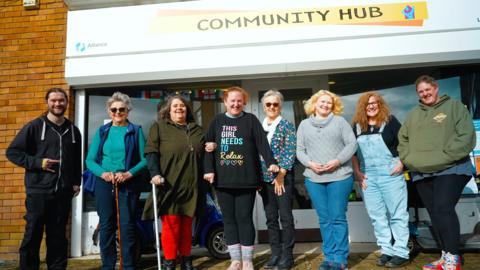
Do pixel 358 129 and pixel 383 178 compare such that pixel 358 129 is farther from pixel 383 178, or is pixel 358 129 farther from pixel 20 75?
pixel 20 75

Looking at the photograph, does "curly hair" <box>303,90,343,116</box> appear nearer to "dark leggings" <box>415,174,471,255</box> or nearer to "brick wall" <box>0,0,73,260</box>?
"dark leggings" <box>415,174,471,255</box>

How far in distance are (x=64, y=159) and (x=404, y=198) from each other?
3.59 metres

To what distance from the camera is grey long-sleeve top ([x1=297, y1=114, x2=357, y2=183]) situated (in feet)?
11.5

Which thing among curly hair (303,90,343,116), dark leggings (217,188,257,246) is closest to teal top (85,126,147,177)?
dark leggings (217,188,257,246)

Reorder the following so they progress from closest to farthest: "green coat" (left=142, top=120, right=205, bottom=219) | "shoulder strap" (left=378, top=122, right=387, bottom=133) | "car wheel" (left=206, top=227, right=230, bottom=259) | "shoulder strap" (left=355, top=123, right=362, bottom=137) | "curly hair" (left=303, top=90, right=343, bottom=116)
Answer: "green coat" (left=142, top=120, right=205, bottom=219) → "curly hair" (left=303, top=90, right=343, bottom=116) → "shoulder strap" (left=378, top=122, right=387, bottom=133) → "shoulder strap" (left=355, top=123, right=362, bottom=137) → "car wheel" (left=206, top=227, right=230, bottom=259)

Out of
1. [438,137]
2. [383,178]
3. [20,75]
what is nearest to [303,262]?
[383,178]

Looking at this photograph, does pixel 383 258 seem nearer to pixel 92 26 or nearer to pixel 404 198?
pixel 404 198

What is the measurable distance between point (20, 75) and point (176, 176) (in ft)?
10.2

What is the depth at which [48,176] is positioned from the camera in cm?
361

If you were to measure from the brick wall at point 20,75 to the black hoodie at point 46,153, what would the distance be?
1.40 meters

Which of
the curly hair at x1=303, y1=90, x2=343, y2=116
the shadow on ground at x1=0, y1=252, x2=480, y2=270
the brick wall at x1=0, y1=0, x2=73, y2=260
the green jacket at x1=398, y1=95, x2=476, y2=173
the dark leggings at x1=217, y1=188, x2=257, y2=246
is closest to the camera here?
the green jacket at x1=398, y1=95, x2=476, y2=173

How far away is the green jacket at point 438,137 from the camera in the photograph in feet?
11.2

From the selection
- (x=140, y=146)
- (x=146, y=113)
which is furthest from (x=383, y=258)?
(x=146, y=113)

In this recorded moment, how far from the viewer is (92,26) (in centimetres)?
512
